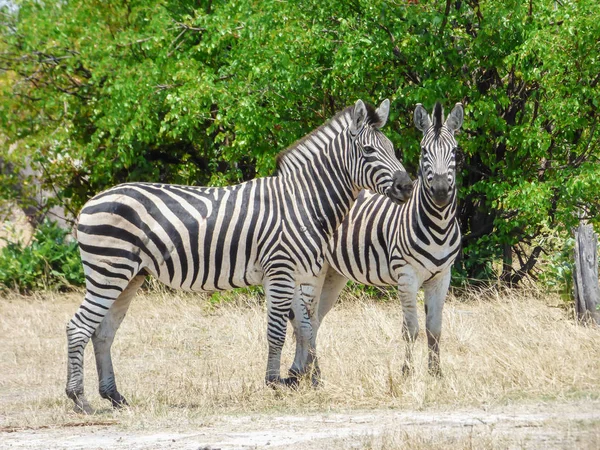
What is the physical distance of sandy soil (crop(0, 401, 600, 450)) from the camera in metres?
5.90

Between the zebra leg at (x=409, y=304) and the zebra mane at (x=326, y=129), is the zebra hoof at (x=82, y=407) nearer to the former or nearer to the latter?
the zebra mane at (x=326, y=129)

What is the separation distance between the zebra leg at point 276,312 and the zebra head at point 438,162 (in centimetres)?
152

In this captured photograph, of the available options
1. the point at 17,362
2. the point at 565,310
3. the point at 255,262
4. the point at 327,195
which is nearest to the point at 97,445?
the point at 255,262

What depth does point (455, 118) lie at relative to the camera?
8.84 meters

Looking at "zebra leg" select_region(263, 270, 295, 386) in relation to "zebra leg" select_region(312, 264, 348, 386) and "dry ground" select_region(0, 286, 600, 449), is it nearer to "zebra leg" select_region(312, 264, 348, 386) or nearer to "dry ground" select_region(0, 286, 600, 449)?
"dry ground" select_region(0, 286, 600, 449)

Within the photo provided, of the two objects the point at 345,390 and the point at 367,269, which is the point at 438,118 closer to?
the point at 367,269

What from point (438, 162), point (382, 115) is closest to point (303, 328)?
point (438, 162)

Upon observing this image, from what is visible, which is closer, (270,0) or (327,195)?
(327,195)

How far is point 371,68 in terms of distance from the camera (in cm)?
1219

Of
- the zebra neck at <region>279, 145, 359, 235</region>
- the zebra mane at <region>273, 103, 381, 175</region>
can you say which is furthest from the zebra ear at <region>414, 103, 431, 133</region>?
the zebra neck at <region>279, 145, 359, 235</region>

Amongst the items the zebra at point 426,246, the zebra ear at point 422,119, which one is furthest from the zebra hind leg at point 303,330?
the zebra ear at point 422,119

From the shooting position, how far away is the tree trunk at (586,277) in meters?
9.68

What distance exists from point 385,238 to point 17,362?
14.8 ft

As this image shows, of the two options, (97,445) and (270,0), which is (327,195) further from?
(270,0)
